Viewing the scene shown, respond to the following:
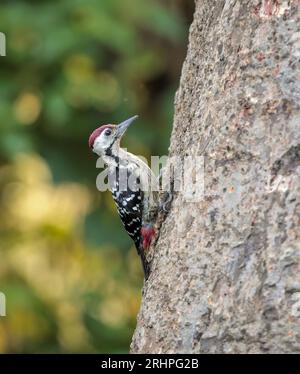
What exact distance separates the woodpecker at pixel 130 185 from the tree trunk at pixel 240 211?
30.2 inches

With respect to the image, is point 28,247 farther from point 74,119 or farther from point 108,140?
point 108,140

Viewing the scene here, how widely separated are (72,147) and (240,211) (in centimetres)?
418

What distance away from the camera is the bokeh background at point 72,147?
7.43m

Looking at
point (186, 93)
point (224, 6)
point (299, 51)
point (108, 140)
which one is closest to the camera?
point (299, 51)

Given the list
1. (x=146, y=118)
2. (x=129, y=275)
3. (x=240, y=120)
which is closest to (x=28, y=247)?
(x=129, y=275)

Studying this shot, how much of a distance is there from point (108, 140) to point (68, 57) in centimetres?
208

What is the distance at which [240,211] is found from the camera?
391 cm

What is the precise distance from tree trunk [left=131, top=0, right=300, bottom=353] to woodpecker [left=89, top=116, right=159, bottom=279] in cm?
77

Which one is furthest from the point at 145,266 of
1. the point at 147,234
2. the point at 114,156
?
the point at 114,156

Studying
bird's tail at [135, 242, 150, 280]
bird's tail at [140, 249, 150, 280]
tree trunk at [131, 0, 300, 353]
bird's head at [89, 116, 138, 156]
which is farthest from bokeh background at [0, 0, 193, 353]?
tree trunk at [131, 0, 300, 353]

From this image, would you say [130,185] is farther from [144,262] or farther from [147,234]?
[144,262]

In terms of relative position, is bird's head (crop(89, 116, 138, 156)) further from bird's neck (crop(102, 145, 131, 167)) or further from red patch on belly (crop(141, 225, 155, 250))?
red patch on belly (crop(141, 225, 155, 250))

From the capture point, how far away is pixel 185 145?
436 centimetres

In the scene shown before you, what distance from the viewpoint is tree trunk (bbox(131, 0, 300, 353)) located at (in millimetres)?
3744
